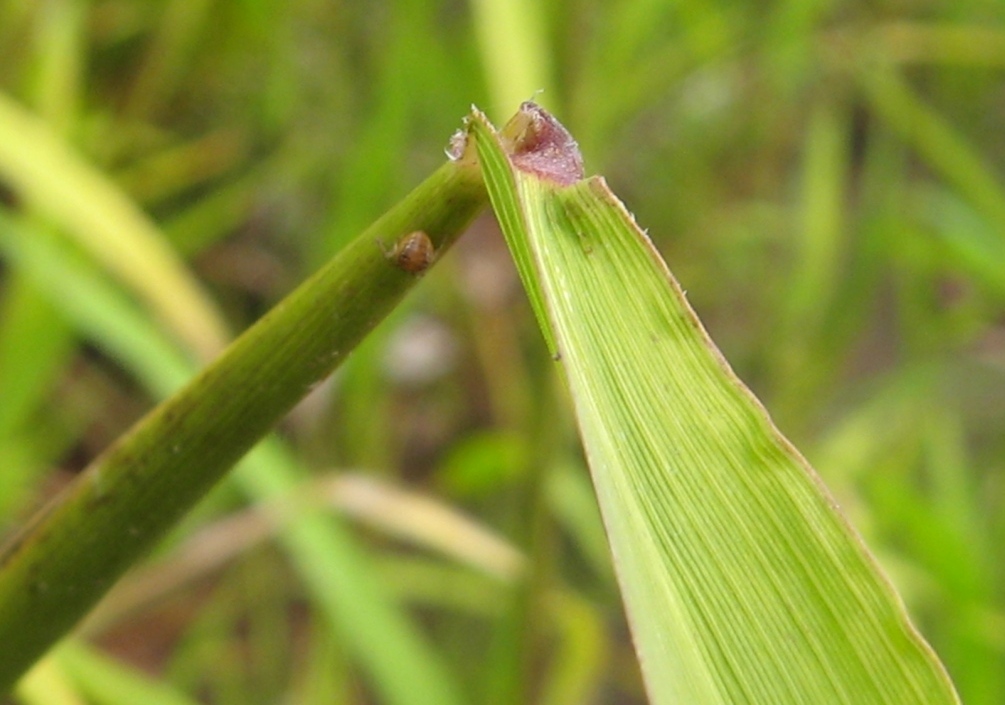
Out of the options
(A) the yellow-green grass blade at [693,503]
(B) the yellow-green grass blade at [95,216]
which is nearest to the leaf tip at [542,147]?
(A) the yellow-green grass blade at [693,503]

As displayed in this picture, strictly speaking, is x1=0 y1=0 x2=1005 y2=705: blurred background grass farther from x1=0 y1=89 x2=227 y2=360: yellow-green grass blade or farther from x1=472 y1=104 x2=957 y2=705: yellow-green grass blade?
x1=472 y1=104 x2=957 y2=705: yellow-green grass blade

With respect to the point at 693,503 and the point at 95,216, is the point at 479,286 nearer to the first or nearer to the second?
the point at 95,216

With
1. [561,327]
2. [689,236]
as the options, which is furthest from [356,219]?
[561,327]

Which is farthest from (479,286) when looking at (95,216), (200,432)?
(200,432)

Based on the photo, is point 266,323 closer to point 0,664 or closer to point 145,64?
point 0,664

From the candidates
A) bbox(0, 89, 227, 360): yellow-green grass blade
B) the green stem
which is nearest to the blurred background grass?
bbox(0, 89, 227, 360): yellow-green grass blade

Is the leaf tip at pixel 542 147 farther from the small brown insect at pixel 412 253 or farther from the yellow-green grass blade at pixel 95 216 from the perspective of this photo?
the yellow-green grass blade at pixel 95 216

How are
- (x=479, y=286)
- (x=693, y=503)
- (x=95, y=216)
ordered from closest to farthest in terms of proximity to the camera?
(x=693, y=503), (x=95, y=216), (x=479, y=286)
